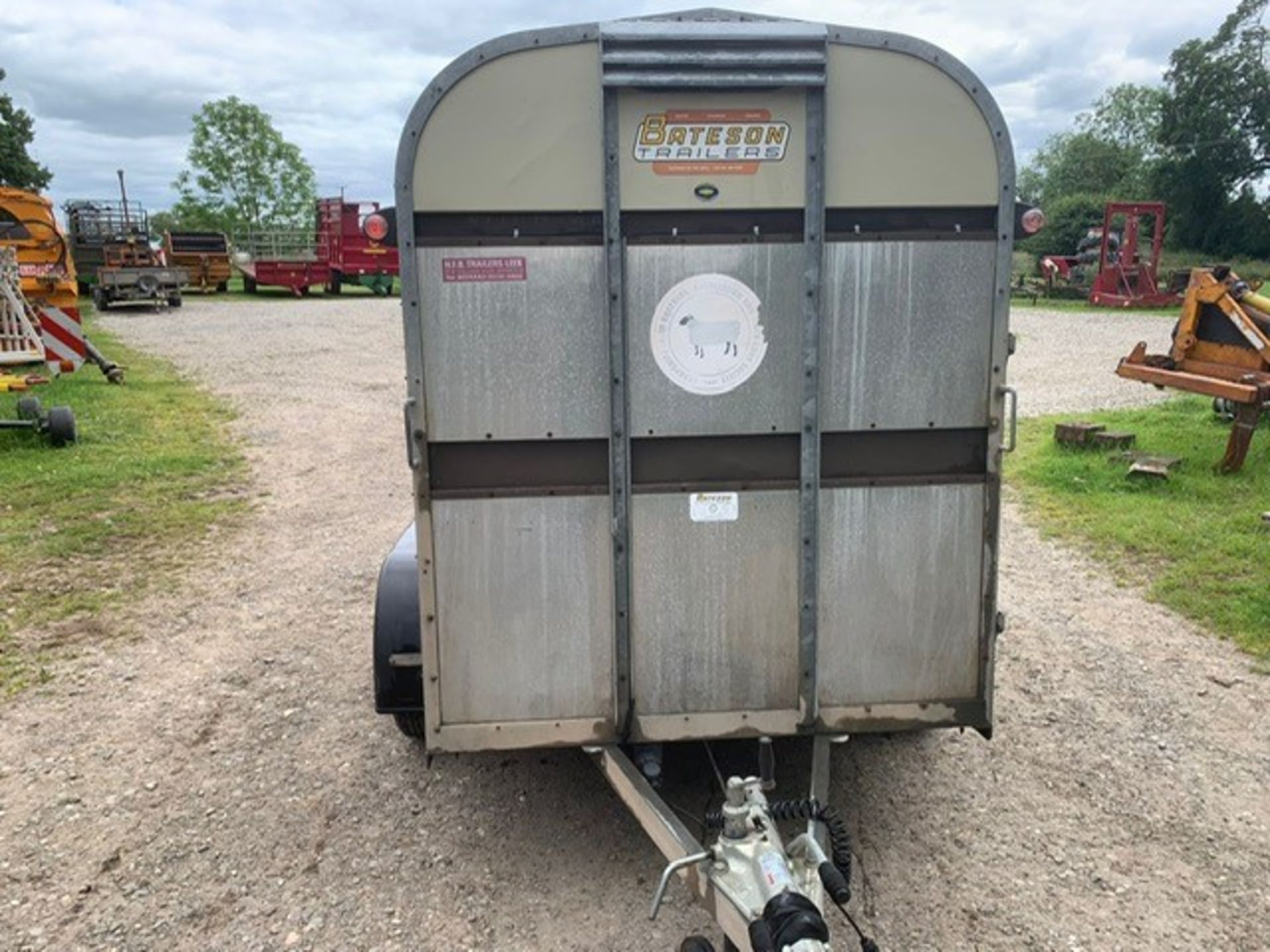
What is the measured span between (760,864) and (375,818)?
1.92m

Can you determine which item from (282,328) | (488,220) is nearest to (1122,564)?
(488,220)

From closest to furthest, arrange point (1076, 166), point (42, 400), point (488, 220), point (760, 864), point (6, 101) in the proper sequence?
point (760, 864) < point (488, 220) < point (42, 400) < point (6, 101) < point (1076, 166)

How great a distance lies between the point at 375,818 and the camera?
161 inches

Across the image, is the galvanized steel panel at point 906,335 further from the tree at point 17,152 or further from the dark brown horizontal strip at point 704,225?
the tree at point 17,152

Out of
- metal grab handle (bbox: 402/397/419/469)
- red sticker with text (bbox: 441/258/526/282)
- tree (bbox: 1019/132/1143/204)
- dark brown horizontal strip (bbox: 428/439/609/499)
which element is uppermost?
tree (bbox: 1019/132/1143/204)

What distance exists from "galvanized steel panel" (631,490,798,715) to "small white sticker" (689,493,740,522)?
16 millimetres

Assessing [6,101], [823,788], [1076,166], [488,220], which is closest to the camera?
[488,220]

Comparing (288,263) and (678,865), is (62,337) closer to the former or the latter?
(678,865)

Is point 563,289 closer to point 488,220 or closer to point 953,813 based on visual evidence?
point 488,220

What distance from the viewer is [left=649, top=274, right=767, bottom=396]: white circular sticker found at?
3293 mm

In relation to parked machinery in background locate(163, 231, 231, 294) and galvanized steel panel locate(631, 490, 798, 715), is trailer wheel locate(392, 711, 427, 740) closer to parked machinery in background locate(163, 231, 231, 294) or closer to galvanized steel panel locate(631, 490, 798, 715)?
galvanized steel panel locate(631, 490, 798, 715)

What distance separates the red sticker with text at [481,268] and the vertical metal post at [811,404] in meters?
0.92

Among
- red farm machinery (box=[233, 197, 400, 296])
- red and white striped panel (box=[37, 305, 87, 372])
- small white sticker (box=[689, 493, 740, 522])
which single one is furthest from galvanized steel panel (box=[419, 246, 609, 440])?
red farm machinery (box=[233, 197, 400, 296])

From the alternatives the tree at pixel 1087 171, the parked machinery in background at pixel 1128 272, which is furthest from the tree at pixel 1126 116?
the parked machinery in background at pixel 1128 272
